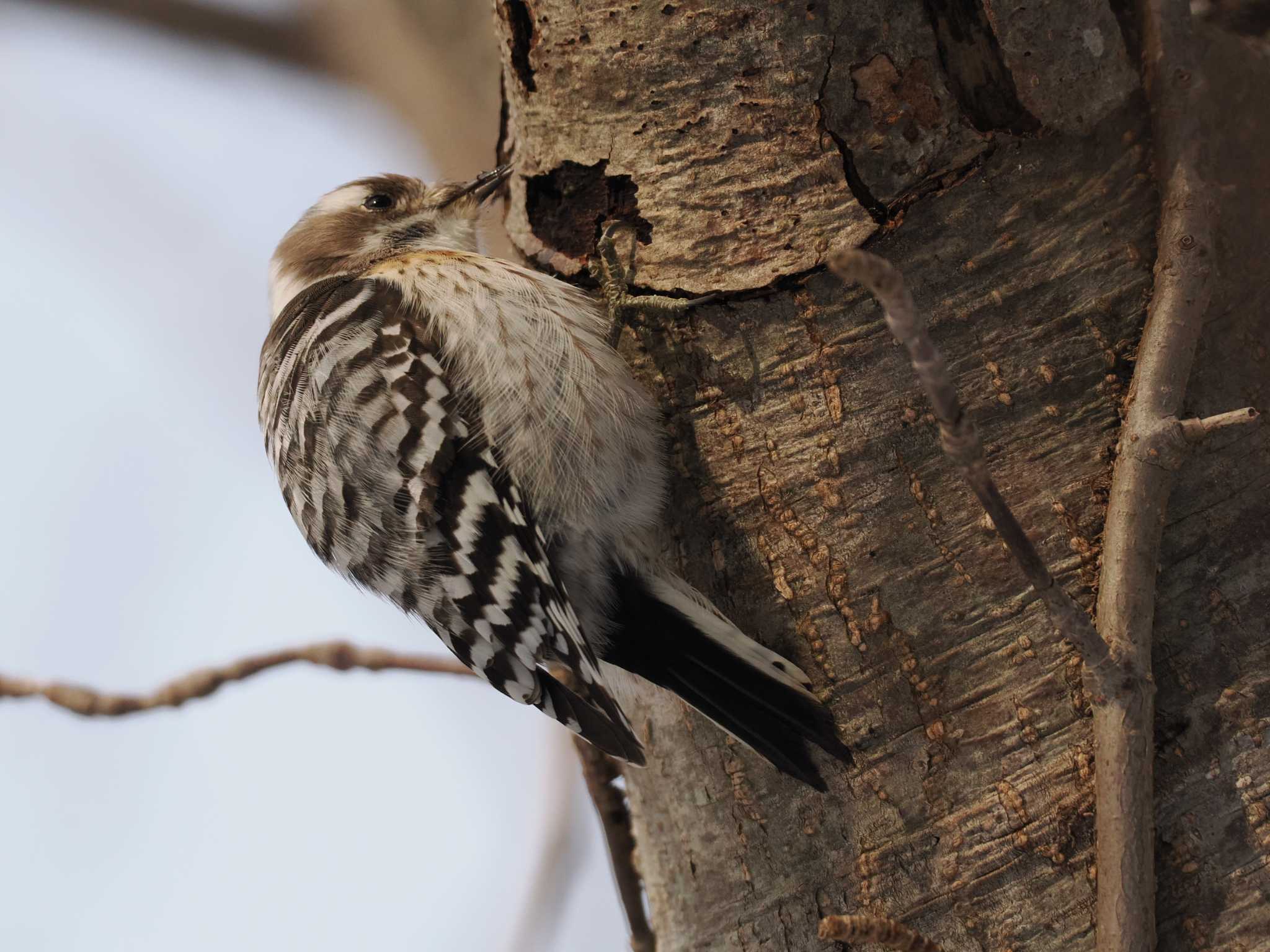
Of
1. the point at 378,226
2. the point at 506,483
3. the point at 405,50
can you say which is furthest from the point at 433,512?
the point at 405,50

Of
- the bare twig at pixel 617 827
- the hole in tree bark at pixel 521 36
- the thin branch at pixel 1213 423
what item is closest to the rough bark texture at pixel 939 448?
the thin branch at pixel 1213 423

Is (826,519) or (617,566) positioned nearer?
(826,519)

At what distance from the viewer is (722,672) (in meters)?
2.00

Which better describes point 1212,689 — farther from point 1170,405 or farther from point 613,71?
point 613,71

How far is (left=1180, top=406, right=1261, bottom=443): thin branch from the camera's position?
153 cm

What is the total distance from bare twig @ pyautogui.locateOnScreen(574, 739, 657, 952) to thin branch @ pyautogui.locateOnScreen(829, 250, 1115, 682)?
1310 millimetres

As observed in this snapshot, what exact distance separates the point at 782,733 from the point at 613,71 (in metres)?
1.26

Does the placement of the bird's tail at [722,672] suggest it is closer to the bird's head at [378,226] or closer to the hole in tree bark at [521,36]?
the hole in tree bark at [521,36]

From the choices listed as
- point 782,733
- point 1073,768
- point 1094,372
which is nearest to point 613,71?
point 1094,372

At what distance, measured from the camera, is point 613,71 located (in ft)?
6.91

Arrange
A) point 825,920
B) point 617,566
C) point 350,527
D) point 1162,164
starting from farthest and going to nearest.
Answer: point 350,527, point 617,566, point 1162,164, point 825,920

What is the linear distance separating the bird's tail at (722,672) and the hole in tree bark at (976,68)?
0.98 meters

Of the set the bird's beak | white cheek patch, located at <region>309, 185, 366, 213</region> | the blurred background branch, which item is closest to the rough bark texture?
the bird's beak

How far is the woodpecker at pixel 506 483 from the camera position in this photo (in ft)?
7.17
